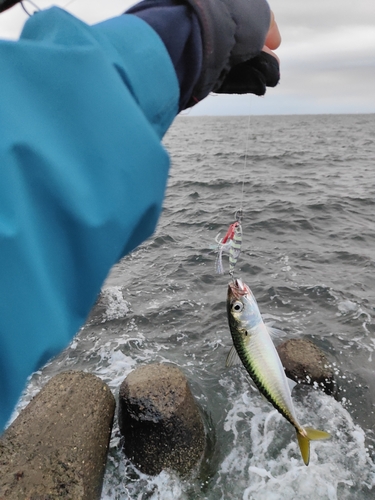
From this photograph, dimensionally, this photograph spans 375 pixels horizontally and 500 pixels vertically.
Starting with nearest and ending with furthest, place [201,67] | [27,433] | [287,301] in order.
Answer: [201,67], [27,433], [287,301]

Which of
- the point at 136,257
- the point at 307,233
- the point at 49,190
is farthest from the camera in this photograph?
the point at 307,233

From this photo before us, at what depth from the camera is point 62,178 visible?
821 mm

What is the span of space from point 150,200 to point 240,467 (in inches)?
187

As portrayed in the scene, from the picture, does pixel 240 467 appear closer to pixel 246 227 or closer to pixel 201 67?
→ pixel 201 67

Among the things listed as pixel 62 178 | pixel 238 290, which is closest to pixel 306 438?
pixel 238 290

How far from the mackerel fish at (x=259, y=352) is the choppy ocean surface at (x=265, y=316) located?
5.08 ft

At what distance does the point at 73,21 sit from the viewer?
0.95 meters

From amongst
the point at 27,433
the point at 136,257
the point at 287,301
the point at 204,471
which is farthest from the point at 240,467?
the point at 136,257

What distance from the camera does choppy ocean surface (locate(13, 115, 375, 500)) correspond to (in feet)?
15.2

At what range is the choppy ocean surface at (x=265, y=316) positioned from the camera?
463cm

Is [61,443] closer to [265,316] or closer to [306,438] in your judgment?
[306,438]

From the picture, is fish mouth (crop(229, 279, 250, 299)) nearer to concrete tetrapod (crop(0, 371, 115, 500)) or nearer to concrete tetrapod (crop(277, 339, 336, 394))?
concrete tetrapod (crop(0, 371, 115, 500))

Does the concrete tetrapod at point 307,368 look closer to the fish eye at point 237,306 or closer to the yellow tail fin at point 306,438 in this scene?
the yellow tail fin at point 306,438

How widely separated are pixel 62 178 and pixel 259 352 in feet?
10.1
